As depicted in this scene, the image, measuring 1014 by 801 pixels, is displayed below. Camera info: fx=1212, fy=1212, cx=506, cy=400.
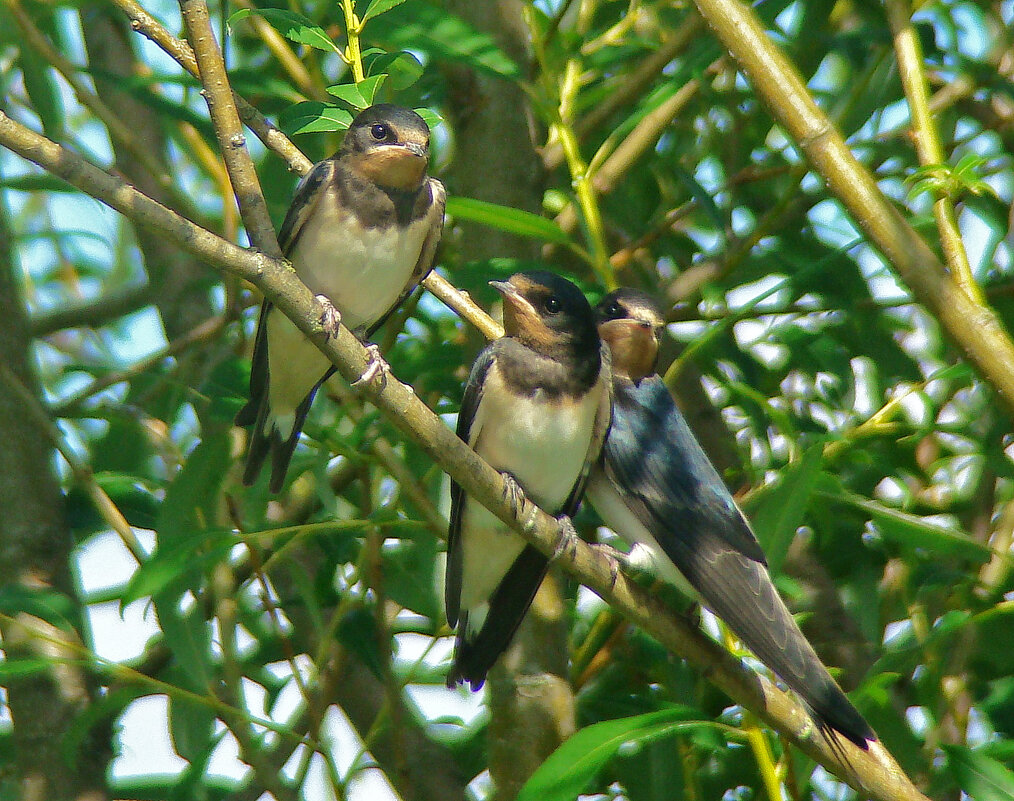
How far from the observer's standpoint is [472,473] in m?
2.22

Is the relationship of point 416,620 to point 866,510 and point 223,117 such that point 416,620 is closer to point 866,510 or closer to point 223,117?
point 866,510

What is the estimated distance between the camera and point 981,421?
353 cm

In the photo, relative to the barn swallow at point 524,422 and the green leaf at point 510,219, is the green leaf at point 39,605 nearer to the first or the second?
the barn swallow at point 524,422

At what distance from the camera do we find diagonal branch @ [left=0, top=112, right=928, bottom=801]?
6.03 ft

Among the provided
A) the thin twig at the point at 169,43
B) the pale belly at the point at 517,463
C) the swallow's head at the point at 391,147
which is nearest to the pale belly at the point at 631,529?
the pale belly at the point at 517,463

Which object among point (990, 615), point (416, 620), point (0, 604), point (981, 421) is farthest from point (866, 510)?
point (0, 604)

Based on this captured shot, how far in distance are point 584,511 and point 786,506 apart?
1.45 m

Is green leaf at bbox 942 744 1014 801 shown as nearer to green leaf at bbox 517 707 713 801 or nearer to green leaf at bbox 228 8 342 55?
green leaf at bbox 517 707 713 801

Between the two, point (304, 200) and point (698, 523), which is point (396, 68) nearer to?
point (304, 200)

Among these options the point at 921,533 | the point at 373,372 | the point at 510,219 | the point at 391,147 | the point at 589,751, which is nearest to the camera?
the point at 373,372

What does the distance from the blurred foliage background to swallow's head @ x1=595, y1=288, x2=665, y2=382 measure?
0.11m

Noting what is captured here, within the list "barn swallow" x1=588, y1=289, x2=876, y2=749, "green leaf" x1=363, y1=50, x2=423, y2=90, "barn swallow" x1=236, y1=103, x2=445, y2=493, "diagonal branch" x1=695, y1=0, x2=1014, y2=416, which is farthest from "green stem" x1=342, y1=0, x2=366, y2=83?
"barn swallow" x1=588, y1=289, x2=876, y2=749

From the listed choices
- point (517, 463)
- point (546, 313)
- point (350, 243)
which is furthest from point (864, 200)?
point (350, 243)

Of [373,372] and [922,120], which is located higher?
[922,120]
